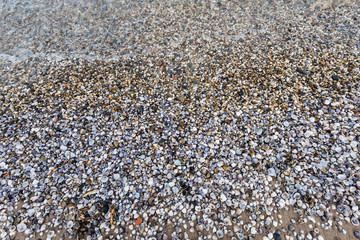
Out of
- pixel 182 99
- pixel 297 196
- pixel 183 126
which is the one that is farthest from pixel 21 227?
pixel 297 196

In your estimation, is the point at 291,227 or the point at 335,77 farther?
the point at 335,77

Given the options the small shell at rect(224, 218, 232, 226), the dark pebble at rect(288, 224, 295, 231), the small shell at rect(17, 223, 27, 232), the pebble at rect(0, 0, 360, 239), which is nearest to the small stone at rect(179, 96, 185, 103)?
the pebble at rect(0, 0, 360, 239)

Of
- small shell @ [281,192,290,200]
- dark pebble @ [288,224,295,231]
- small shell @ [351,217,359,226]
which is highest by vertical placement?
small shell @ [351,217,359,226]

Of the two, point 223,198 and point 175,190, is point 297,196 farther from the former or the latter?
point 175,190

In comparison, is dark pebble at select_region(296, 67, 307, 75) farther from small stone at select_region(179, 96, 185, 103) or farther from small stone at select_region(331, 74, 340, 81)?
small stone at select_region(179, 96, 185, 103)

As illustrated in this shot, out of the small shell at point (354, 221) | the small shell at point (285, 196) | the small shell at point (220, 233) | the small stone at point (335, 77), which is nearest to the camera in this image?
the small shell at point (354, 221)

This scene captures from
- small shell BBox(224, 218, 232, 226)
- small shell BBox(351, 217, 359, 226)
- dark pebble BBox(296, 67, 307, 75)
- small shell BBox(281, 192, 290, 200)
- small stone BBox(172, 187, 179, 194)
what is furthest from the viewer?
dark pebble BBox(296, 67, 307, 75)

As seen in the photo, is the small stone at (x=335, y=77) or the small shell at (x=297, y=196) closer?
the small shell at (x=297, y=196)

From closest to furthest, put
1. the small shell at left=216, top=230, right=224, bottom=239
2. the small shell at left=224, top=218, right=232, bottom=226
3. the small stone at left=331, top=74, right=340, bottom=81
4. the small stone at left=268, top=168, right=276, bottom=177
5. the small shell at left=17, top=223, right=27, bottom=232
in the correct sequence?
the small shell at left=216, top=230, right=224, bottom=239 < the small shell at left=224, top=218, right=232, bottom=226 < the small shell at left=17, top=223, right=27, bottom=232 < the small stone at left=268, top=168, right=276, bottom=177 < the small stone at left=331, top=74, right=340, bottom=81

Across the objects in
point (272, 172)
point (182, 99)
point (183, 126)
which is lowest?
point (272, 172)

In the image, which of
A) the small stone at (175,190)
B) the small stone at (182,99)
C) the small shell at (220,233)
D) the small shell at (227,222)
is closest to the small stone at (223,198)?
the small shell at (227,222)

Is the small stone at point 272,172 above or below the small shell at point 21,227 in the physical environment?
above

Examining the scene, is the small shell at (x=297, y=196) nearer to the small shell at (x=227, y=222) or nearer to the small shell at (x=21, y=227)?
the small shell at (x=227, y=222)

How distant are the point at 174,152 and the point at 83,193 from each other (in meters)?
2.34
